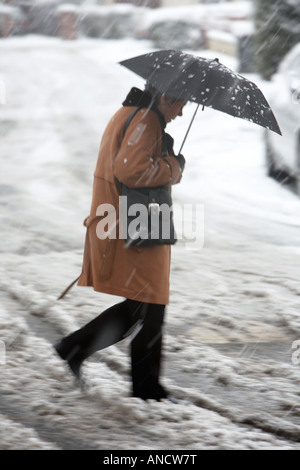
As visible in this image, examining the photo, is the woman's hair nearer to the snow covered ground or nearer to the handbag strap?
the handbag strap

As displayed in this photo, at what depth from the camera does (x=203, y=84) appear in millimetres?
3629

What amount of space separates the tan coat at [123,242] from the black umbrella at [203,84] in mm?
175

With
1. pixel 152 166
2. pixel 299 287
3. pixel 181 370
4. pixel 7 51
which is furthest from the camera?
pixel 7 51

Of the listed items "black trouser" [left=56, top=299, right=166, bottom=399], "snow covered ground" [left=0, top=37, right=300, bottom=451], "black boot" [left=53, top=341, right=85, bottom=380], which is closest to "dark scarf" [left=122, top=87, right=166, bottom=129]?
"black trouser" [left=56, top=299, right=166, bottom=399]

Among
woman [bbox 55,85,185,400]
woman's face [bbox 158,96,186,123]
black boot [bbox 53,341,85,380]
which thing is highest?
woman's face [bbox 158,96,186,123]

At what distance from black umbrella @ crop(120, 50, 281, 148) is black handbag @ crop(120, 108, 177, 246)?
0.23 metres

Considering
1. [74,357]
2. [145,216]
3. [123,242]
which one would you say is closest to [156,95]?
[145,216]

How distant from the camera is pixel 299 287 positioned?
19.1 feet

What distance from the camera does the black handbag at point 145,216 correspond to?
3574 mm

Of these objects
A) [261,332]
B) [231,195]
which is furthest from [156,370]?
[231,195]

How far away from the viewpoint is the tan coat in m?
3.54

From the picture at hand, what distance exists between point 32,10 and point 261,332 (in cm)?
2944

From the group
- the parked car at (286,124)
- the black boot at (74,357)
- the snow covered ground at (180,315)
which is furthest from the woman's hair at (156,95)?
the parked car at (286,124)

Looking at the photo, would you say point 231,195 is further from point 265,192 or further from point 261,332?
point 261,332
